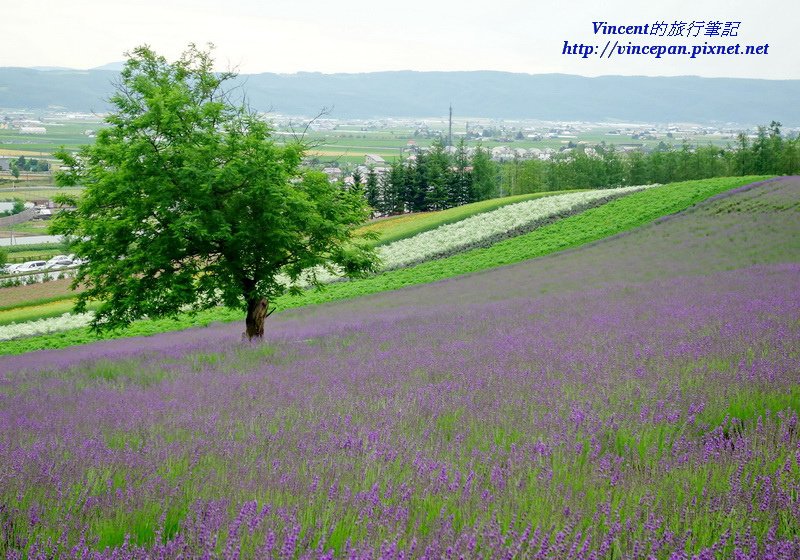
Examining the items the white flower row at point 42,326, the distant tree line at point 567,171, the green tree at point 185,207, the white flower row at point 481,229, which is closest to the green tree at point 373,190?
the distant tree line at point 567,171

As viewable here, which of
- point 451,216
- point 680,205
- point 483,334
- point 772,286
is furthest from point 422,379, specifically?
point 451,216

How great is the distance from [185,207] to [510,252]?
29.1 metres

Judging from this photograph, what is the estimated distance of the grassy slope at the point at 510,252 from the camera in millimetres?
31172

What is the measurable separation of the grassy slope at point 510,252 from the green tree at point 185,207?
13.6m

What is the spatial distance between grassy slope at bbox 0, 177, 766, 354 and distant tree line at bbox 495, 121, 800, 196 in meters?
42.8

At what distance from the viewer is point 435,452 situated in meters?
4.07

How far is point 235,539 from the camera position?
2730 millimetres

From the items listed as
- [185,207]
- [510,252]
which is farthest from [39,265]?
[185,207]

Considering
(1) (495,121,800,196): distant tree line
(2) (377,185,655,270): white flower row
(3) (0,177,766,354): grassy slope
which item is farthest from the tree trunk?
(1) (495,121,800,196): distant tree line

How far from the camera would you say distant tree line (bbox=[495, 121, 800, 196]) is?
8925 cm

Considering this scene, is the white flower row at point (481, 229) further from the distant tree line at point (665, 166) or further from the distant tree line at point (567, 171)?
the distant tree line at point (665, 166)

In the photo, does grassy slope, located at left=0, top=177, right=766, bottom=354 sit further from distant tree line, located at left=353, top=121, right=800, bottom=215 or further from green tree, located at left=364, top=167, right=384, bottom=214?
green tree, located at left=364, top=167, right=384, bottom=214

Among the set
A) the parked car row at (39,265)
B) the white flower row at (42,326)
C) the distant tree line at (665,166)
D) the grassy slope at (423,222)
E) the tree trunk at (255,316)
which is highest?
the distant tree line at (665,166)

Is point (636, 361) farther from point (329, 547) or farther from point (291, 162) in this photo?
point (291, 162)
